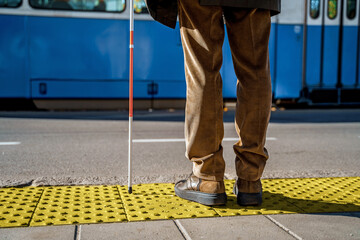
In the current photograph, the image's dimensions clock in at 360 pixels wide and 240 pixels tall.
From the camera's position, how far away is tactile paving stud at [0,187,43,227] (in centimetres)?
231

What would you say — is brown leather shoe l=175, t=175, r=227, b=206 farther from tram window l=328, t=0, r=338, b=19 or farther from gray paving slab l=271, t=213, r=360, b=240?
tram window l=328, t=0, r=338, b=19

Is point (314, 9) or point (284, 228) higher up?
point (314, 9)

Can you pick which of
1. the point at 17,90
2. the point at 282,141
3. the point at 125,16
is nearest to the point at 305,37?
the point at 125,16

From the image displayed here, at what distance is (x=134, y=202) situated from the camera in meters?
2.70

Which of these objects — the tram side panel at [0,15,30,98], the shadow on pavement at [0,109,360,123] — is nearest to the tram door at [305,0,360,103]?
the shadow on pavement at [0,109,360,123]

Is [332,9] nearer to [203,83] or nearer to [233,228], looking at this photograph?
[203,83]

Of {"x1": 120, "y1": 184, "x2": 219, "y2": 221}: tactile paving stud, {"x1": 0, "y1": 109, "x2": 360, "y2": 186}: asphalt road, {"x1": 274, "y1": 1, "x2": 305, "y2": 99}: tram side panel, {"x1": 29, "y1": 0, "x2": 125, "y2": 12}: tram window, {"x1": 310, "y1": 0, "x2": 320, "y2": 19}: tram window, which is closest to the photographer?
{"x1": 120, "y1": 184, "x2": 219, "y2": 221}: tactile paving stud

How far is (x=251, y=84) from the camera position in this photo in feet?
8.40

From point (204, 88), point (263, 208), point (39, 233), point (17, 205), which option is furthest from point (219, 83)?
point (17, 205)

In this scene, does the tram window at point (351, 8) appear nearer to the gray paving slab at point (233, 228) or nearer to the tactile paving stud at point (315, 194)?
the tactile paving stud at point (315, 194)

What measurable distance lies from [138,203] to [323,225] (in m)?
1.02

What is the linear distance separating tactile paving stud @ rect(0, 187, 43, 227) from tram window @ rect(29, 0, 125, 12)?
243 inches

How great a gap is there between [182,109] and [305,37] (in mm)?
3054

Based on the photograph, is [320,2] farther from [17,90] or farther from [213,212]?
[213,212]
